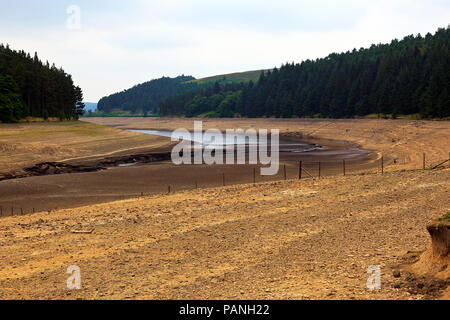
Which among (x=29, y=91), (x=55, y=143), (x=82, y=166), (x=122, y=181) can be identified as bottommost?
(x=122, y=181)

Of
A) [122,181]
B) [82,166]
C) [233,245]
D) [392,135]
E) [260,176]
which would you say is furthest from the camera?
[392,135]

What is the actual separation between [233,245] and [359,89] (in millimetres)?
103105

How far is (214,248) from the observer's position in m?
14.1

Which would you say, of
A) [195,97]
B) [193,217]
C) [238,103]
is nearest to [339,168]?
[193,217]

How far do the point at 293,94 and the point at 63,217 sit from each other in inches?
4963

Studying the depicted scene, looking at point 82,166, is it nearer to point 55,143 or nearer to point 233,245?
point 55,143

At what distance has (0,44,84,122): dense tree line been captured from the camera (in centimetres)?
6606

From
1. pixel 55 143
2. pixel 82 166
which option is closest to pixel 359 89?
pixel 55 143

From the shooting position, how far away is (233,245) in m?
14.4

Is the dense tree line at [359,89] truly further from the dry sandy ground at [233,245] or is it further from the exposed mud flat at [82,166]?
the dry sandy ground at [233,245]

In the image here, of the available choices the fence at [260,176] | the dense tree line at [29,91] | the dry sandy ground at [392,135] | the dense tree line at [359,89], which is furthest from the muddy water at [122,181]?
Result: the dense tree line at [359,89]

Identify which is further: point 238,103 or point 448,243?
point 238,103

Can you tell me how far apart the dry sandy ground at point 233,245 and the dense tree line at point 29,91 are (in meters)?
52.7

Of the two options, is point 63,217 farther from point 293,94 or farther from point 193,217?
point 293,94
